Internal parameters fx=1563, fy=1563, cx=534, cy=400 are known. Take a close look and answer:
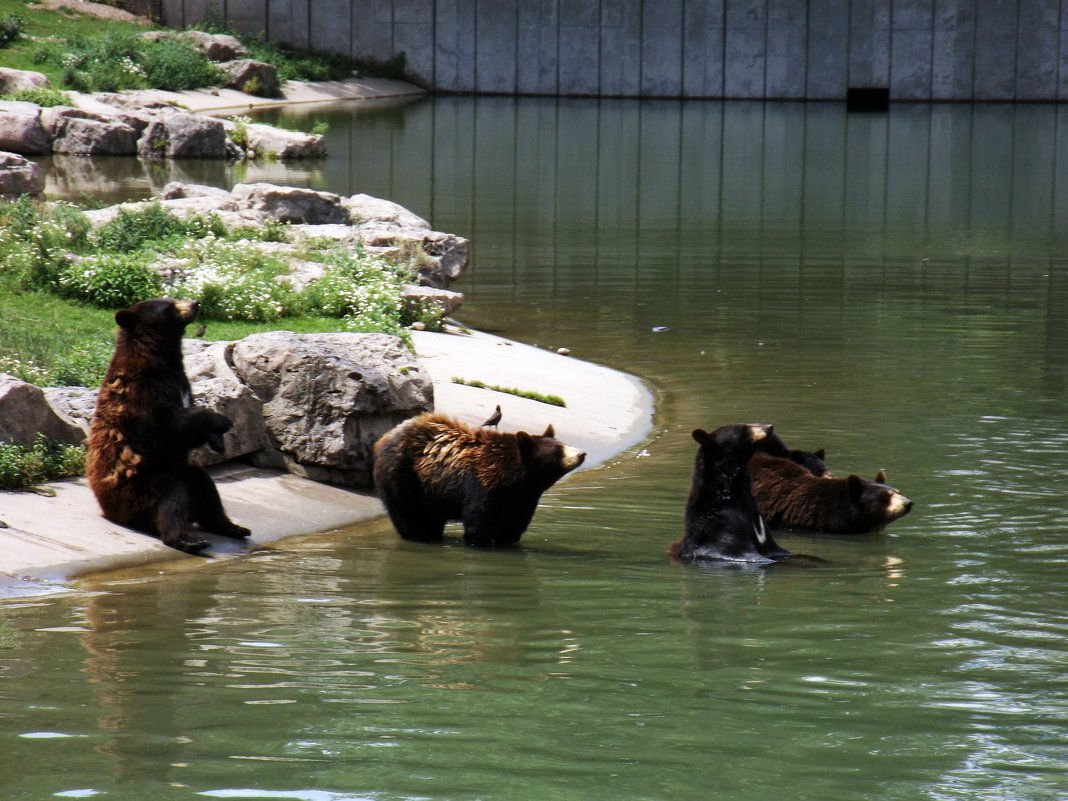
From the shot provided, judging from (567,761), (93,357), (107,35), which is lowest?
(567,761)

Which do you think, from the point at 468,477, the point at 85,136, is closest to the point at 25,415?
the point at 468,477

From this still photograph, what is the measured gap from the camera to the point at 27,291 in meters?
15.1

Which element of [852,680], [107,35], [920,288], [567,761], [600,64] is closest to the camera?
[567,761]

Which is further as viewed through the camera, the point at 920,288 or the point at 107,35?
the point at 107,35

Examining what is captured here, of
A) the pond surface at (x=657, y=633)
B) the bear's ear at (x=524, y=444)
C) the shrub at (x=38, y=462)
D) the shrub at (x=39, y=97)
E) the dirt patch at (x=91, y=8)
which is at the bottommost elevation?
the pond surface at (x=657, y=633)

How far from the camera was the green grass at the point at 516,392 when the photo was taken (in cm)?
1398

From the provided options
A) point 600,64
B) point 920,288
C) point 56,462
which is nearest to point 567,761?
point 56,462

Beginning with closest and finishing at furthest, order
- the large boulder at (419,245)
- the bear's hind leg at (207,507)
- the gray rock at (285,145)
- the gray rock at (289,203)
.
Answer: the bear's hind leg at (207,507) < the large boulder at (419,245) < the gray rock at (289,203) < the gray rock at (285,145)

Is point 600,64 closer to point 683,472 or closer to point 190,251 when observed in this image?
point 190,251

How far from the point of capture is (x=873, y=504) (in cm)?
1038

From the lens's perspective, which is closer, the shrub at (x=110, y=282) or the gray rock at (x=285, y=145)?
the shrub at (x=110, y=282)

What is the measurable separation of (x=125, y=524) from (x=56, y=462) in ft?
2.99

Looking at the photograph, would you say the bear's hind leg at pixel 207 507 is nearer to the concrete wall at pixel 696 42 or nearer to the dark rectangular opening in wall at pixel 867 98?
the concrete wall at pixel 696 42

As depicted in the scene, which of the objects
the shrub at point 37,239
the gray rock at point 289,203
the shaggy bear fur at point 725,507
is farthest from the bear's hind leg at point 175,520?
the gray rock at point 289,203
